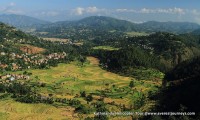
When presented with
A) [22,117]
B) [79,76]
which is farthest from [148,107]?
[79,76]

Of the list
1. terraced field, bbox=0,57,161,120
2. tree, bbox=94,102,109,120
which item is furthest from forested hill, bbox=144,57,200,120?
tree, bbox=94,102,109,120

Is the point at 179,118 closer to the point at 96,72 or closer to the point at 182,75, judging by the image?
the point at 182,75

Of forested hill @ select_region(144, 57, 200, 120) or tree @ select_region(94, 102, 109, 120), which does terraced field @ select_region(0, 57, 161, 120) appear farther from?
forested hill @ select_region(144, 57, 200, 120)

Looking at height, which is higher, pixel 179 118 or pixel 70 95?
pixel 179 118

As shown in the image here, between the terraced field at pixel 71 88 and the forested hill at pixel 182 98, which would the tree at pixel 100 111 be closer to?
the terraced field at pixel 71 88

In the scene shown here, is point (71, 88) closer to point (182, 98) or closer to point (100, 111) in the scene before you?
point (100, 111)

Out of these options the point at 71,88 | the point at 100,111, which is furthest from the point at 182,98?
the point at 71,88

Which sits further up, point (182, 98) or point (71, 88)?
point (182, 98)

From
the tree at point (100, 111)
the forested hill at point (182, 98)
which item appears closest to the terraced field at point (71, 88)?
the tree at point (100, 111)
